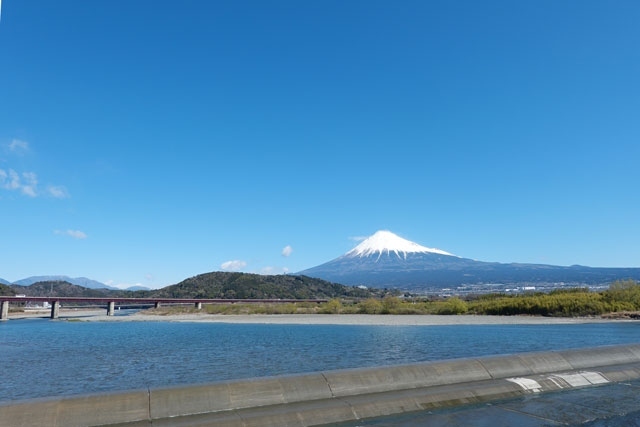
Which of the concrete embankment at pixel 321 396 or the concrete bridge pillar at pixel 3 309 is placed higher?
the concrete bridge pillar at pixel 3 309

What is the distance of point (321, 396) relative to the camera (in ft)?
41.2

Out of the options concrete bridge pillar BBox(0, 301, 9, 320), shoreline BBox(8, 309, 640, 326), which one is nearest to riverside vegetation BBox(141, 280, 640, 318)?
shoreline BBox(8, 309, 640, 326)

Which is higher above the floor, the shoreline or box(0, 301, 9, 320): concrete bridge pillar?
box(0, 301, 9, 320): concrete bridge pillar

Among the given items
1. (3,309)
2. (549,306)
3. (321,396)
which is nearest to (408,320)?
(549,306)

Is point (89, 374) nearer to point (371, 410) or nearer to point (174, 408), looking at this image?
point (174, 408)

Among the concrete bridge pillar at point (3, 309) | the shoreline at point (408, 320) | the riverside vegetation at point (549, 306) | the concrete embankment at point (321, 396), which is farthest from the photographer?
the concrete bridge pillar at point (3, 309)

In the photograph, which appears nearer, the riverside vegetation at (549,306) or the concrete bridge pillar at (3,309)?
the riverside vegetation at (549,306)

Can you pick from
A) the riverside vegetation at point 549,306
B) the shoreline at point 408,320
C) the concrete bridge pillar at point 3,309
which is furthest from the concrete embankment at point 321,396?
the concrete bridge pillar at point 3,309

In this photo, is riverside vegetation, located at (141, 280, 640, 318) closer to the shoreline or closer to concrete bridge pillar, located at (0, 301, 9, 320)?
the shoreline

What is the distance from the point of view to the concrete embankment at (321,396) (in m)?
10.5

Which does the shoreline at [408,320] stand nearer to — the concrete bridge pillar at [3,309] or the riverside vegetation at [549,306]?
the riverside vegetation at [549,306]

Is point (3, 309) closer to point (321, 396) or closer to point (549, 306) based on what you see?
point (549, 306)

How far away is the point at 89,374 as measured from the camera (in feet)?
78.4

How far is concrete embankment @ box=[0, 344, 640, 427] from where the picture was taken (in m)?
10.5
